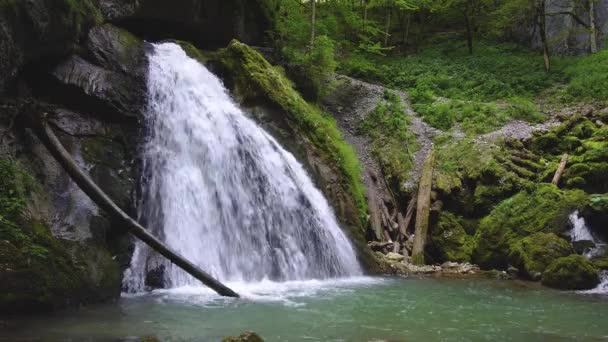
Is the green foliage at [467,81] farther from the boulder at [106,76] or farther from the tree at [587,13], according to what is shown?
the boulder at [106,76]

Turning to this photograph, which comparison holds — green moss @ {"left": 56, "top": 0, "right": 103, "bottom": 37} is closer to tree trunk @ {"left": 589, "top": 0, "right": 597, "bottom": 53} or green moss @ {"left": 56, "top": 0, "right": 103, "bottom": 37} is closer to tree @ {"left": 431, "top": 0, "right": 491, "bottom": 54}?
tree @ {"left": 431, "top": 0, "right": 491, "bottom": 54}

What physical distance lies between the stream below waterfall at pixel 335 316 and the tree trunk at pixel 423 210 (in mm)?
3657

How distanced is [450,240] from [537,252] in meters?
2.70

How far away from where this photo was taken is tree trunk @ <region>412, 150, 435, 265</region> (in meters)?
13.0

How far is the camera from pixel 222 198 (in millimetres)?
10156

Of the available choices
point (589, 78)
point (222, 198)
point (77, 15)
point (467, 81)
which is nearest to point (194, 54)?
point (77, 15)

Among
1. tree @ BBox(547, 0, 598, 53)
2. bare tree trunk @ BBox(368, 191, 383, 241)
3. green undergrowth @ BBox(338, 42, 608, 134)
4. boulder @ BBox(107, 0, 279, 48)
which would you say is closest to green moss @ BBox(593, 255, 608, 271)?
bare tree trunk @ BBox(368, 191, 383, 241)

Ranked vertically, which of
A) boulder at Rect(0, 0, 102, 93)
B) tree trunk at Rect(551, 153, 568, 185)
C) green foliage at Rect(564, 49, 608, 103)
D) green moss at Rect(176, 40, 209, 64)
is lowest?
tree trunk at Rect(551, 153, 568, 185)

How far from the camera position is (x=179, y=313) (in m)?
6.44

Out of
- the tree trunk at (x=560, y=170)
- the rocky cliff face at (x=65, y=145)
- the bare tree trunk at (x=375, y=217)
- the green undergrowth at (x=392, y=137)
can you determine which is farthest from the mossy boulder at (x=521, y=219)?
the rocky cliff face at (x=65, y=145)

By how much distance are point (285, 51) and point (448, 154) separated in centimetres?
685

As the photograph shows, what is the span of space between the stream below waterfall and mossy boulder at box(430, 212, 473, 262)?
367cm

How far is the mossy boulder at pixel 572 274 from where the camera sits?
31.2ft

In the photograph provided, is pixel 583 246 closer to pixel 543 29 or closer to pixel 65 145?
pixel 65 145
